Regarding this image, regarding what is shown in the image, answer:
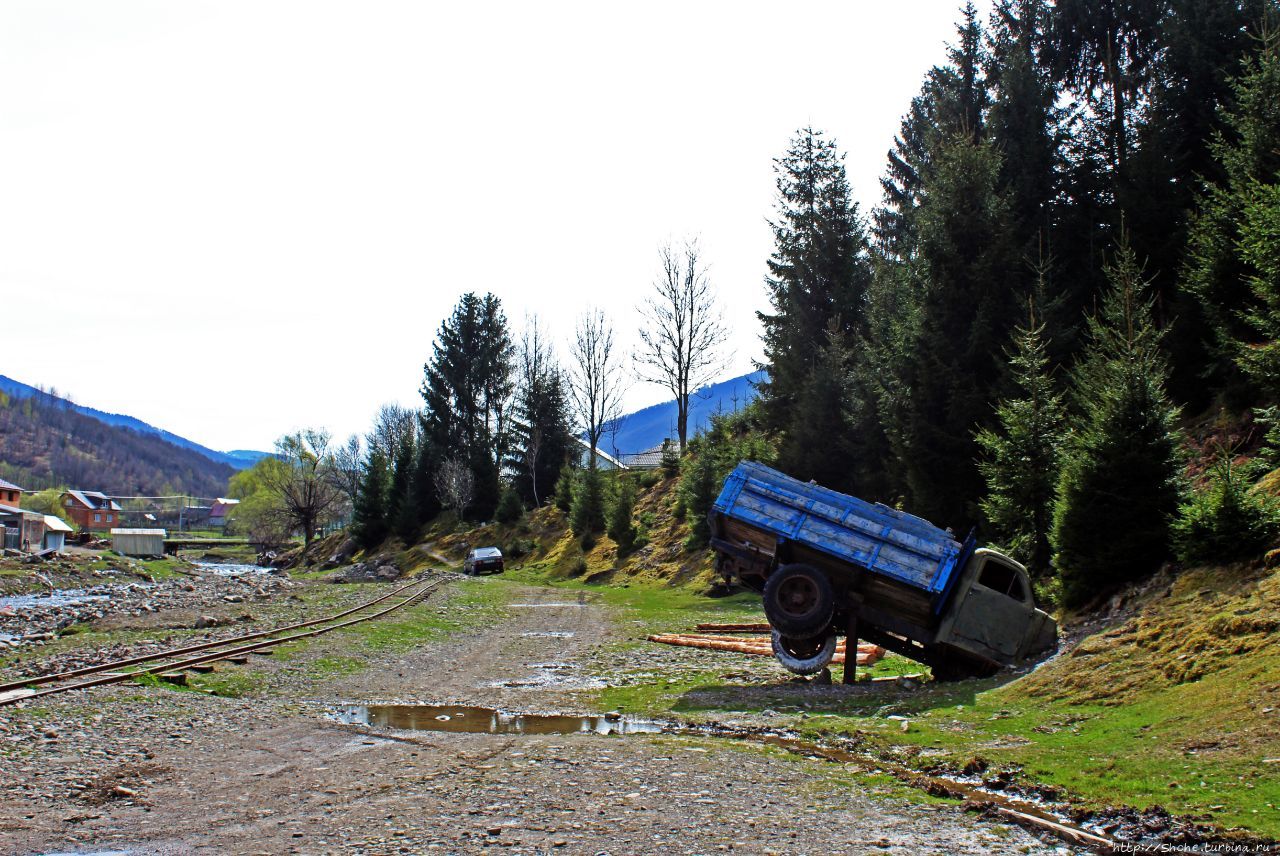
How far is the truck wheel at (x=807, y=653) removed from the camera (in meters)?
16.3

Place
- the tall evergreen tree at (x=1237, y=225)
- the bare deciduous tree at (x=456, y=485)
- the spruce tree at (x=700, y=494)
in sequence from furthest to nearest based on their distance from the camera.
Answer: the bare deciduous tree at (x=456, y=485)
the spruce tree at (x=700, y=494)
the tall evergreen tree at (x=1237, y=225)

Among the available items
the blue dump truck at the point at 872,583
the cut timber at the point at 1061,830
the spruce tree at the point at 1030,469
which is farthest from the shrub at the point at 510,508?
the cut timber at the point at 1061,830

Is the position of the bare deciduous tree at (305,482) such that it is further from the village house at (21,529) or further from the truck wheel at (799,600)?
the truck wheel at (799,600)

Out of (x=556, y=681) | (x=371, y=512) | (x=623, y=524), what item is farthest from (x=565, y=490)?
(x=556, y=681)

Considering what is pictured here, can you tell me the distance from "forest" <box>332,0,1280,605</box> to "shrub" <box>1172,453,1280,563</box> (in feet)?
0.10

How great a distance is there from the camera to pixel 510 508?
2643 inches

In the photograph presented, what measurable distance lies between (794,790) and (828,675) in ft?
24.5

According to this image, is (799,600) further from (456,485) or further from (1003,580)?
(456,485)

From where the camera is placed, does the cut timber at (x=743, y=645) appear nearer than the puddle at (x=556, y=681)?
No

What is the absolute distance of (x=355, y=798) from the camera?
28.1 feet

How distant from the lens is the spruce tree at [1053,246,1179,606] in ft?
53.8

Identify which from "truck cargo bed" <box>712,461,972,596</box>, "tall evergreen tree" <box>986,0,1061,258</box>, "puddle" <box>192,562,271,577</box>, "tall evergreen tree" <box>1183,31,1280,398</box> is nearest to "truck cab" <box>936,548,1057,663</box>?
"truck cargo bed" <box>712,461,972,596</box>

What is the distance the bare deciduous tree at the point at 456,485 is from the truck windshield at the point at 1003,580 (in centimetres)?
5958

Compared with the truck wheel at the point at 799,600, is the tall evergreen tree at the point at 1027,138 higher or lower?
higher
